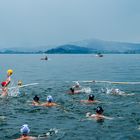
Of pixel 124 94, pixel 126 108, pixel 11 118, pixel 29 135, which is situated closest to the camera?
pixel 29 135

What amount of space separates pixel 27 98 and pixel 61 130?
1605cm

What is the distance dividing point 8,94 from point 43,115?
13.3 meters

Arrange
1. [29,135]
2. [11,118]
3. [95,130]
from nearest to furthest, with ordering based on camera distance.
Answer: [29,135], [95,130], [11,118]

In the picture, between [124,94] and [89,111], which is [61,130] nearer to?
[89,111]

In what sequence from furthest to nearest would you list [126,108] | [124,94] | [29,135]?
1. [124,94]
2. [126,108]
3. [29,135]

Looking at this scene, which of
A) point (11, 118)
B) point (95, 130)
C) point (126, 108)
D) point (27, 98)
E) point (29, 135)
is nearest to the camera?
point (29, 135)

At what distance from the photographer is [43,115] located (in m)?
35.1

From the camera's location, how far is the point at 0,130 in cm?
2966

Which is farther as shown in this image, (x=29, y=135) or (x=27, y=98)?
(x=27, y=98)

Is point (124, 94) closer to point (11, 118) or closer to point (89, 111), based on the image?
point (89, 111)

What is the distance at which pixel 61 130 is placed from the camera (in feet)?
97.1

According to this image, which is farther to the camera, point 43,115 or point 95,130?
point 43,115

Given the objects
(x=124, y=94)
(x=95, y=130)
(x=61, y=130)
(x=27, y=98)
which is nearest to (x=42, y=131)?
(x=61, y=130)

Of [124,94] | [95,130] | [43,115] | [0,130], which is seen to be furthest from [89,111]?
[124,94]
